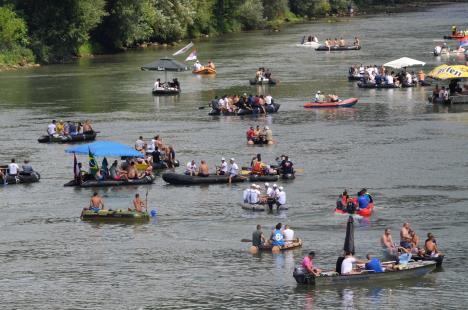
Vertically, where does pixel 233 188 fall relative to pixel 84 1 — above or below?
below

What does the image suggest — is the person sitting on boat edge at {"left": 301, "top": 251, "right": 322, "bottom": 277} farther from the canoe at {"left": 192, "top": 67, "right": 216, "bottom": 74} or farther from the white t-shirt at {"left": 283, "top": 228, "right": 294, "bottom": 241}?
the canoe at {"left": 192, "top": 67, "right": 216, "bottom": 74}

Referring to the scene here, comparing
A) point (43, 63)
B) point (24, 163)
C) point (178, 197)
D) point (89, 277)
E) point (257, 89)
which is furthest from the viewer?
point (43, 63)

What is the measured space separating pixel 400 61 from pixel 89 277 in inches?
2308

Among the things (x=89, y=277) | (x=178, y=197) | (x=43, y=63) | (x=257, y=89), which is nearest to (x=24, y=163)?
(x=178, y=197)

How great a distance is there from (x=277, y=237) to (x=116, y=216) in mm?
8724

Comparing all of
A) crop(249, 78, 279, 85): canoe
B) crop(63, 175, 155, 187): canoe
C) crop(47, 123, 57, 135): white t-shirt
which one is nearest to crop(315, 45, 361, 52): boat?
crop(249, 78, 279, 85): canoe

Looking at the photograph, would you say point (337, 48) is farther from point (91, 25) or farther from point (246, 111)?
point (246, 111)

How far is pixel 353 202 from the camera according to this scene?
167ft

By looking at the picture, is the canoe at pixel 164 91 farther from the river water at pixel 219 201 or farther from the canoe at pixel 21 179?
the canoe at pixel 21 179

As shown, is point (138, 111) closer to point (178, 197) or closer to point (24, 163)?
point (24, 163)

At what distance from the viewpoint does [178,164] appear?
63156 mm

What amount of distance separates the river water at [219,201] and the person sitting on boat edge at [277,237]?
2.04ft

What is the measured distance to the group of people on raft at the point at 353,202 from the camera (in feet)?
167

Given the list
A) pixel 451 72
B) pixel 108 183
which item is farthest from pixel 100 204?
pixel 451 72
